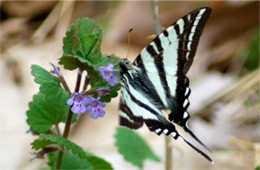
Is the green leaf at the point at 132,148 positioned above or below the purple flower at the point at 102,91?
above

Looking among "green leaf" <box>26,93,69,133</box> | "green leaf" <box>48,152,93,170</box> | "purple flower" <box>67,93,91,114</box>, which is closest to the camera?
"purple flower" <box>67,93,91,114</box>

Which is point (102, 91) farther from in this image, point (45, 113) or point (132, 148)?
point (132, 148)

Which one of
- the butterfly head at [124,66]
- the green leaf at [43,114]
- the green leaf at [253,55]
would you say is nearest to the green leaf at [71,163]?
the green leaf at [43,114]

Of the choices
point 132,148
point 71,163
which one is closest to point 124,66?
point 71,163

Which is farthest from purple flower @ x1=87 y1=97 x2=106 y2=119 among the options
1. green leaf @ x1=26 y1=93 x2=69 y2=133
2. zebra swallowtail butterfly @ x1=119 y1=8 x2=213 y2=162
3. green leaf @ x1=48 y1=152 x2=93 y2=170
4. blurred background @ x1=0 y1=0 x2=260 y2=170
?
blurred background @ x1=0 y1=0 x2=260 y2=170

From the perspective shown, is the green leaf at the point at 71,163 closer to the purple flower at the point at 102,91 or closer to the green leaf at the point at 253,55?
the purple flower at the point at 102,91

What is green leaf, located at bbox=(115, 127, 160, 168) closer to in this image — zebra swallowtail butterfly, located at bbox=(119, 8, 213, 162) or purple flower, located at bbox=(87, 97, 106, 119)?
zebra swallowtail butterfly, located at bbox=(119, 8, 213, 162)
